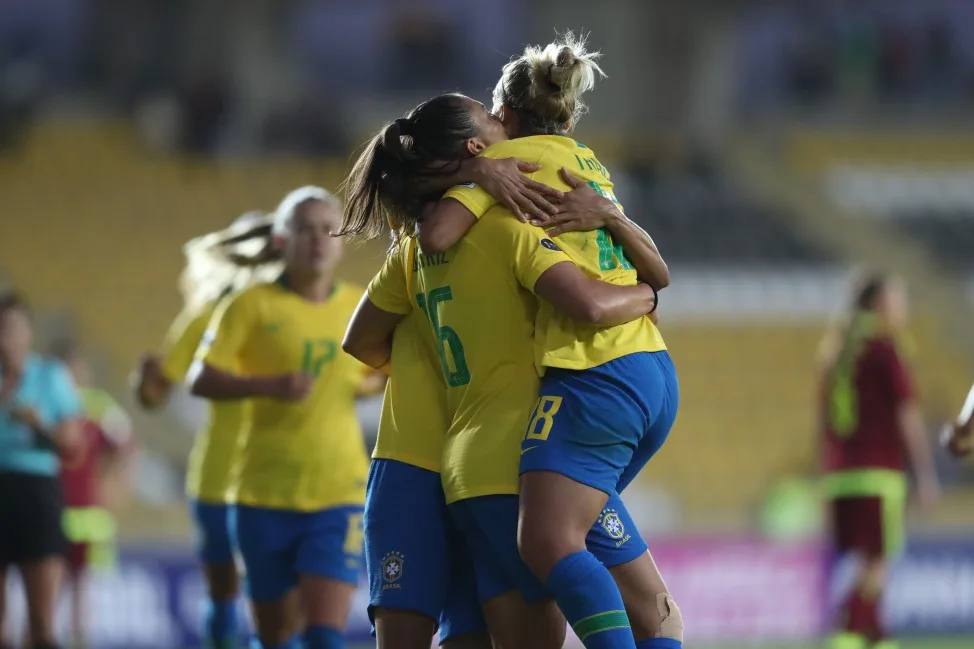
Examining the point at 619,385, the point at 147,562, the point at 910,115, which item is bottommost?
the point at 147,562

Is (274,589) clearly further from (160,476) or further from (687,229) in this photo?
(687,229)

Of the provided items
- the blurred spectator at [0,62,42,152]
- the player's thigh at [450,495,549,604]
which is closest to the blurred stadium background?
the blurred spectator at [0,62,42,152]

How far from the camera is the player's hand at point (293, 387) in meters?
5.81

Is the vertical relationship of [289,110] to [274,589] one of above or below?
above

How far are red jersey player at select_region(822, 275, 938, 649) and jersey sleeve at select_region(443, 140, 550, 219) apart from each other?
518 centimetres

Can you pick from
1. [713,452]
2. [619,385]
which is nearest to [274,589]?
[619,385]

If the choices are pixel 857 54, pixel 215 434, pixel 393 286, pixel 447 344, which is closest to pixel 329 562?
pixel 215 434

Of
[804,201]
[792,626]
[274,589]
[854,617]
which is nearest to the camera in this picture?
[274,589]

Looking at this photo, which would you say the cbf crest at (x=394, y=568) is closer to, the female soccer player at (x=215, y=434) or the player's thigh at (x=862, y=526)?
the female soccer player at (x=215, y=434)

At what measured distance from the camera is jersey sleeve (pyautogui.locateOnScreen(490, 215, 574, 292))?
13.1 feet

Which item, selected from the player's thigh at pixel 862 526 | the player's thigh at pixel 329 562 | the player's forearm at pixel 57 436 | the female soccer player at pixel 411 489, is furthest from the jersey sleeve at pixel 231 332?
the player's thigh at pixel 862 526

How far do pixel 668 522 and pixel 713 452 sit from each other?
4.86 ft

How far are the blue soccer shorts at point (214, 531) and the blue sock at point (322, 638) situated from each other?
4.71ft

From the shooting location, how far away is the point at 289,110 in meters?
20.9
